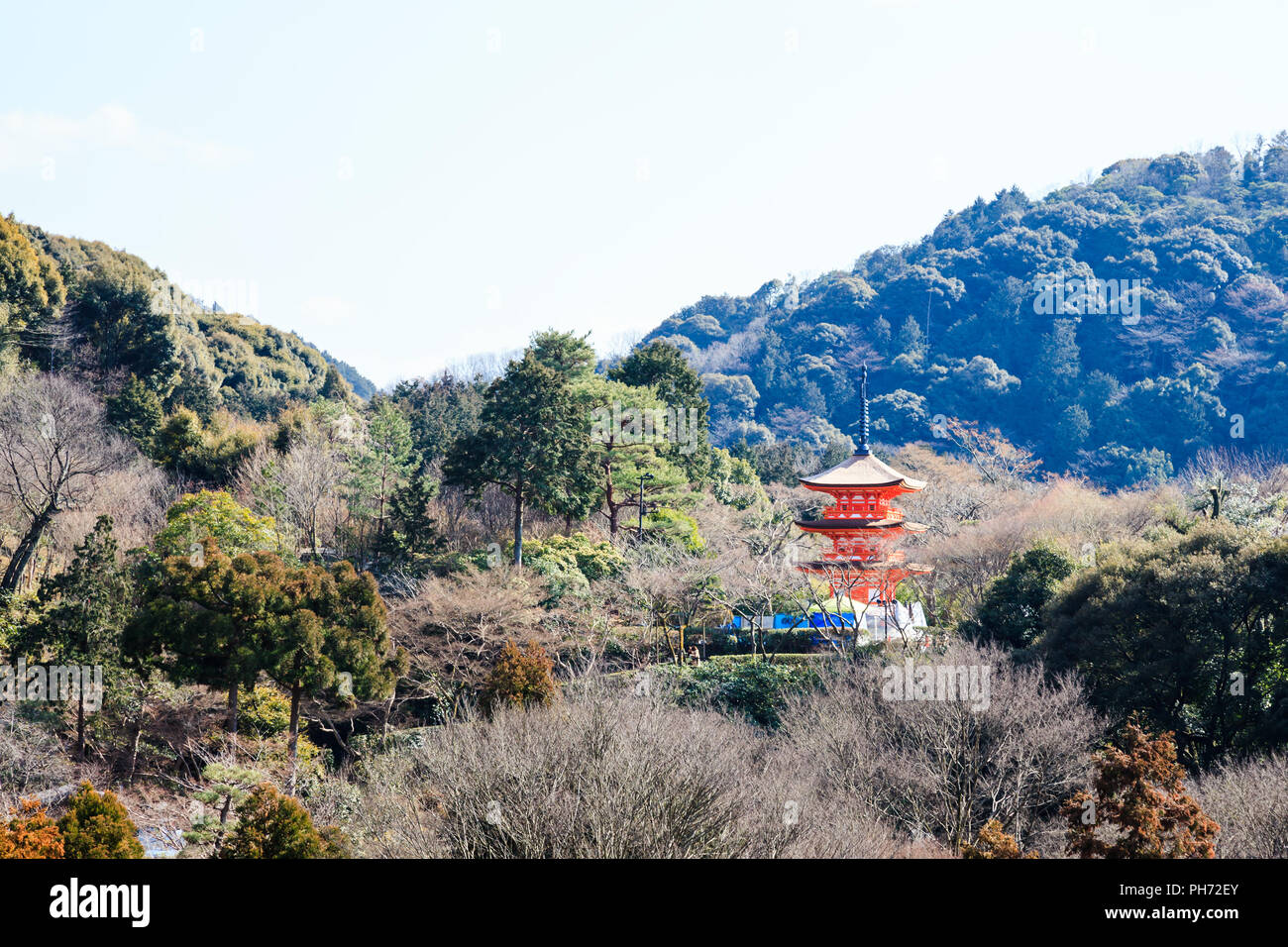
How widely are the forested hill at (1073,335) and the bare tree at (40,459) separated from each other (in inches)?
1550

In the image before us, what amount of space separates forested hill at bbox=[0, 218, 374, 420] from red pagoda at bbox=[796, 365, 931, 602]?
2301 cm

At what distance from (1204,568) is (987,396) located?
150 feet

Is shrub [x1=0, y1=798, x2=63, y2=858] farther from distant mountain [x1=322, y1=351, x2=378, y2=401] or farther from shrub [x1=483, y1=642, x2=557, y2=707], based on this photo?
distant mountain [x1=322, y1=351, x2=378, y2=401]

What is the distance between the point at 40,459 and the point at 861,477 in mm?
19623

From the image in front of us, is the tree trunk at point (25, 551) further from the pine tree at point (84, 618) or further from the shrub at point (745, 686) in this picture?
the shrub at point (745, 686)

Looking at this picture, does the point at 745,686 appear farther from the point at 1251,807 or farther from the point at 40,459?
the point at 40,459

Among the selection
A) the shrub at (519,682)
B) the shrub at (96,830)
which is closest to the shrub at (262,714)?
the shrub at (519,682)

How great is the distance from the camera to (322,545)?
28609 millimetres

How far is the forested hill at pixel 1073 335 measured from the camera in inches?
2148

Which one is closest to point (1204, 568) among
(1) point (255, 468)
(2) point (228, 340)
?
(1) point (255, 468)

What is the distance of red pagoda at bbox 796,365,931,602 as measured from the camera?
2222cm

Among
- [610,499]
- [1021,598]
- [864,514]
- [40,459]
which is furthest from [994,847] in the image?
[40,459]
